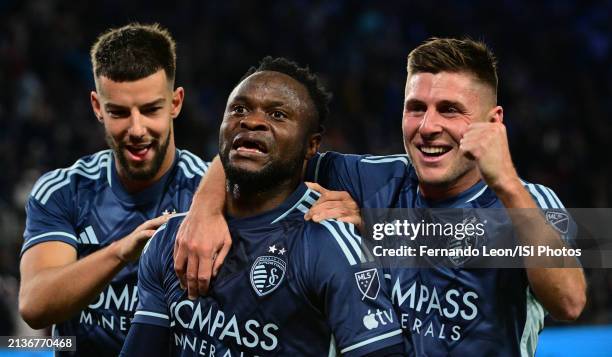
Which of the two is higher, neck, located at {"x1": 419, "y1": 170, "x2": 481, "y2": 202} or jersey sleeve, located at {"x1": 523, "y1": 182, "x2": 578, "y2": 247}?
neck, located at {"x1": 419, "y1": 170, "x2": 481, "y2": 202}

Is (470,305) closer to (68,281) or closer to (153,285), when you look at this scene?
(153,285)

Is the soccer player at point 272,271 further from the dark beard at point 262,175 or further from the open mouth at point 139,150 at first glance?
the open mouth at point 139,150

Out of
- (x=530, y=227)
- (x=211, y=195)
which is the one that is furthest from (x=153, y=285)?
(x=530, y=227)

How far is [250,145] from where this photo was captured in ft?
9.22

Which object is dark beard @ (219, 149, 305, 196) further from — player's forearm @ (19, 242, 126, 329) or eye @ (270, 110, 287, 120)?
player's forearm @ (19, 242, 126, 329)

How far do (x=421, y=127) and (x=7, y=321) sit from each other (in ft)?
15.8

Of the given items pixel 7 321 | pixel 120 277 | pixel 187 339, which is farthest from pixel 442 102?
pixel 7 321

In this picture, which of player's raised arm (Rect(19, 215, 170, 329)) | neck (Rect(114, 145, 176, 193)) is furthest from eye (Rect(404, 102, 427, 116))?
neck (Rect(114, 145, 176, 193))

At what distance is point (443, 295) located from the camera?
116 inches

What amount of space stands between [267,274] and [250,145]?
1.34ft

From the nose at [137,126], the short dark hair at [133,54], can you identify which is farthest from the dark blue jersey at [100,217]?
the short dark hair at [133,54]

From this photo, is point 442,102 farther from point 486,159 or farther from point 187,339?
point 187,339

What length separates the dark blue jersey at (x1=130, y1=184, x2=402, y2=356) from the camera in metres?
2.57

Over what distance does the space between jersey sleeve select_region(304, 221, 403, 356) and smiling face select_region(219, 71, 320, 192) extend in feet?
0.90
